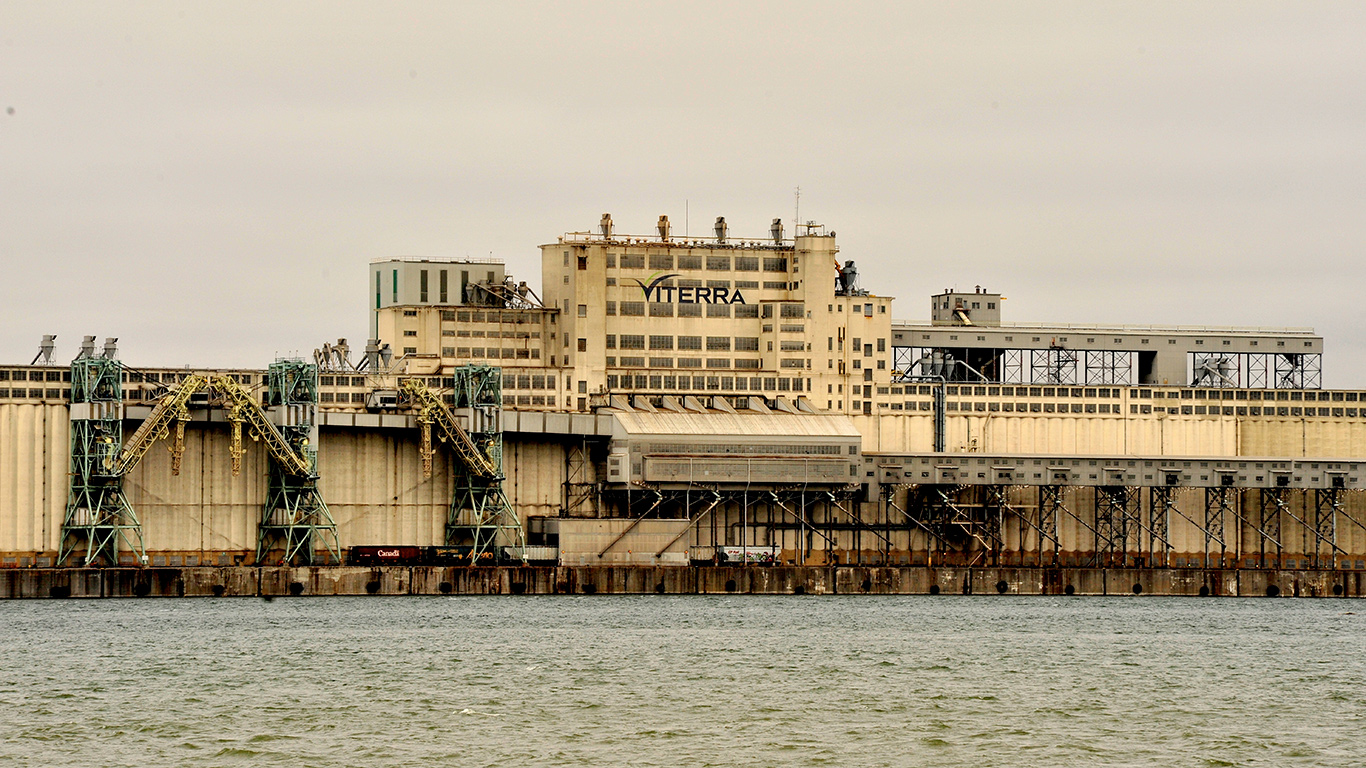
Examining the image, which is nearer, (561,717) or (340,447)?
(561,717)

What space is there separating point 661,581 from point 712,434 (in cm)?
1287

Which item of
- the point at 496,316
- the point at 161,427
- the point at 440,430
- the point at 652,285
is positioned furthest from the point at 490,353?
the point at 161,427

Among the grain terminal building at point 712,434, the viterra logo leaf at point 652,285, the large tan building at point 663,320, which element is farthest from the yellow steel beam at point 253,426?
the viterra logo leaf at point 652,285

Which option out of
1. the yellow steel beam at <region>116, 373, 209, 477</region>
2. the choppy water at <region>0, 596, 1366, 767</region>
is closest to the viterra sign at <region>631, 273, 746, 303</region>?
the choppy water at <region>0, 596, 1366, 767</region>

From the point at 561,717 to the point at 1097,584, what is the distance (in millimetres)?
75661

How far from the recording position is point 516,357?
163 m

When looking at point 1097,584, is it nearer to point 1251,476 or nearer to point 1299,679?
point 1251,476

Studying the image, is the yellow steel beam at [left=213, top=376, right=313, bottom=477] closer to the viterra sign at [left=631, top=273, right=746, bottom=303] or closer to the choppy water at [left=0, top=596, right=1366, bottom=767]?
the choppy water at [left=0, top=596, right=1366, bottom=767]

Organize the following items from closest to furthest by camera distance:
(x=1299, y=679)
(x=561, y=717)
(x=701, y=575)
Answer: (x=561, y=717)
(x=1299, y=679)
(x=701, y=575)

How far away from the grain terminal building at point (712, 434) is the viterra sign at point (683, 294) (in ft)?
0.67

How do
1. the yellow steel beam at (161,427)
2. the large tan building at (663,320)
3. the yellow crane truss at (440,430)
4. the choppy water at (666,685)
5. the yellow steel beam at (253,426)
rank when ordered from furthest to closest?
1. the large tan building at (663,320)
2. the yellow crane truss at (440,430)
3. the yellow steel beam at (253,426)
4. the yellow steel beam at (161,427)
5. the choppy water at (666,685)

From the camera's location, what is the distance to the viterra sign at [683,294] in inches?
6486

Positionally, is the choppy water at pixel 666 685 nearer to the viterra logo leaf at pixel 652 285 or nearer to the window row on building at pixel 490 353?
the window row on building at pixel 490 353

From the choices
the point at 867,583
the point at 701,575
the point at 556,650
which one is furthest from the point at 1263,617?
the point at 556,650
